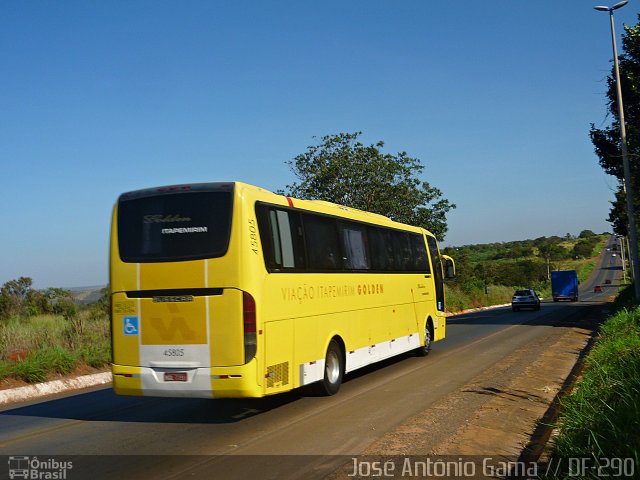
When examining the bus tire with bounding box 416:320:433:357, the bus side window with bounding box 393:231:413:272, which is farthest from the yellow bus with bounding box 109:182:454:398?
the bus tire with bounding box 416:320:433:357

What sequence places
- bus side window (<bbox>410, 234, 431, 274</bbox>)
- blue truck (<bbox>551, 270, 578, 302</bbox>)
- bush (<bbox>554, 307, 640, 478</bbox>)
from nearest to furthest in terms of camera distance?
bush (<bbox>554, 307, 640, 478</bbox>) < bus side window (<bbox>410, 234, 431, 274</bbox>) < blue truck (<bbox>551, 270, 578, 302</bbox>)

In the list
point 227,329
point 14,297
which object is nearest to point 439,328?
point 227,329

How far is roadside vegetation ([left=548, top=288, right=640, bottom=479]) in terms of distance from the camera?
16.2 ft

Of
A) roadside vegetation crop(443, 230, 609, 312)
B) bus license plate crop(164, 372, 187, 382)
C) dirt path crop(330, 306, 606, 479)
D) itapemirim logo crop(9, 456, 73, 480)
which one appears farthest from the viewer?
roadside vegetation crop(443, 230, 609, 312)

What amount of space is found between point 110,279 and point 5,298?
2098 centimetres

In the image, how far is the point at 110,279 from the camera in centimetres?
923

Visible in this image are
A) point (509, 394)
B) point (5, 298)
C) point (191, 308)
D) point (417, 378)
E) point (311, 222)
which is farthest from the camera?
point (5, 298)

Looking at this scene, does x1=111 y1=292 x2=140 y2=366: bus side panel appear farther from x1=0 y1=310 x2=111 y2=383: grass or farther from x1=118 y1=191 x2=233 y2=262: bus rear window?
x1=0 y1=310 x2=111 y2=383: grass

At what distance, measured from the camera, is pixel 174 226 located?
351 inches

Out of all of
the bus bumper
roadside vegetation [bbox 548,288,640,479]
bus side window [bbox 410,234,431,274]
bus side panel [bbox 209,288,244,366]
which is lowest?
roadside vegetation [bbox 548,288,640,479]

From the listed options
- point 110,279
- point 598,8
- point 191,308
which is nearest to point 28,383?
point 110,279

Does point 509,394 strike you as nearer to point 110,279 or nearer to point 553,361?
point 553,361

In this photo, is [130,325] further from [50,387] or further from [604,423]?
[604,423]

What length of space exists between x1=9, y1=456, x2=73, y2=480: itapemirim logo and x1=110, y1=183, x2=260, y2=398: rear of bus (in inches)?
75.1
